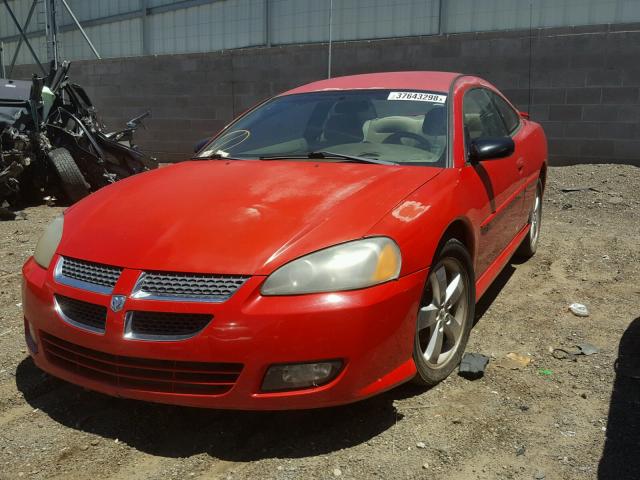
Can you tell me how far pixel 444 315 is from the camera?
2.98m

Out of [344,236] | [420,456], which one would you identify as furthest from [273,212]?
[420,456]

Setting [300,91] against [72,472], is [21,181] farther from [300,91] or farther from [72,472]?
[72,472]

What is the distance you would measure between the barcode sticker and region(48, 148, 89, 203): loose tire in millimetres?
5470

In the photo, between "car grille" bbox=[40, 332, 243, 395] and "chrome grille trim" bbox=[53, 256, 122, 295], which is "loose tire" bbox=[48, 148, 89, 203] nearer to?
"chrome grille trim" bbox=[53, 256, 122, 295]

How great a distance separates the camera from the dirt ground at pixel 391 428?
2373 millimetres

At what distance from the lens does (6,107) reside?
831 cm

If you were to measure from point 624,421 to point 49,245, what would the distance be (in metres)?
2.74

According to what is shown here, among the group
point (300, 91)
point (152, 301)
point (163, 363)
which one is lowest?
point (163, 363)

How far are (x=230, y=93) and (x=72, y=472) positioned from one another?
10.5 m

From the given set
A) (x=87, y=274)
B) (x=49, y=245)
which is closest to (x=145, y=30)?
(x=49, y=245)

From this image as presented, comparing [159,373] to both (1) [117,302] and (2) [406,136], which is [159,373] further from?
(2) [406,136]

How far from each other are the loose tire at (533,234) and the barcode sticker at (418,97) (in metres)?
1.81

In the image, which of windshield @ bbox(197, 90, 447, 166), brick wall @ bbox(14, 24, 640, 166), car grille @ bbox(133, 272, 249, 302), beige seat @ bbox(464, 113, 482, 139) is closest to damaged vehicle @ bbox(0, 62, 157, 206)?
brick wall @ bbox(14, 24, 640, 166)

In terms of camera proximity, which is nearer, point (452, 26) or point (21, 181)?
point (21, 181)
